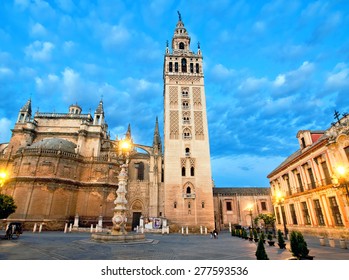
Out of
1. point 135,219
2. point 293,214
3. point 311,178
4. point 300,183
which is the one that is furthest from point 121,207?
point 135,219

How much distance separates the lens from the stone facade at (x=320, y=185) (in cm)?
1508

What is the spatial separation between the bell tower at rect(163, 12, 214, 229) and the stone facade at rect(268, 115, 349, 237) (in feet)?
37.7

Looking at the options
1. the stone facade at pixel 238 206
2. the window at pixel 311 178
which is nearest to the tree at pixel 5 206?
the window at pixel 311 178

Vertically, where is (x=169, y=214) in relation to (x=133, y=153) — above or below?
below

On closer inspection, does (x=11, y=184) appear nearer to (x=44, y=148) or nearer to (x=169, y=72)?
(x=44, y=148)

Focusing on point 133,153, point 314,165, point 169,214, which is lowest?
point 169,214

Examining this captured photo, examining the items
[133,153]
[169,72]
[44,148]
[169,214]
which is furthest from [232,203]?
[44,148]

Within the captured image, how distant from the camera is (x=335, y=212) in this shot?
16.2 m

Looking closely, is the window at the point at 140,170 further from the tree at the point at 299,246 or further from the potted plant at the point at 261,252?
the potted plant at the point at 261,252

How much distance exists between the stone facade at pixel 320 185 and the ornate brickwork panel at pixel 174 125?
54.5 ft

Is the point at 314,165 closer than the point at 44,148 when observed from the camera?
Yes

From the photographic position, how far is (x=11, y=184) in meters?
28.6
